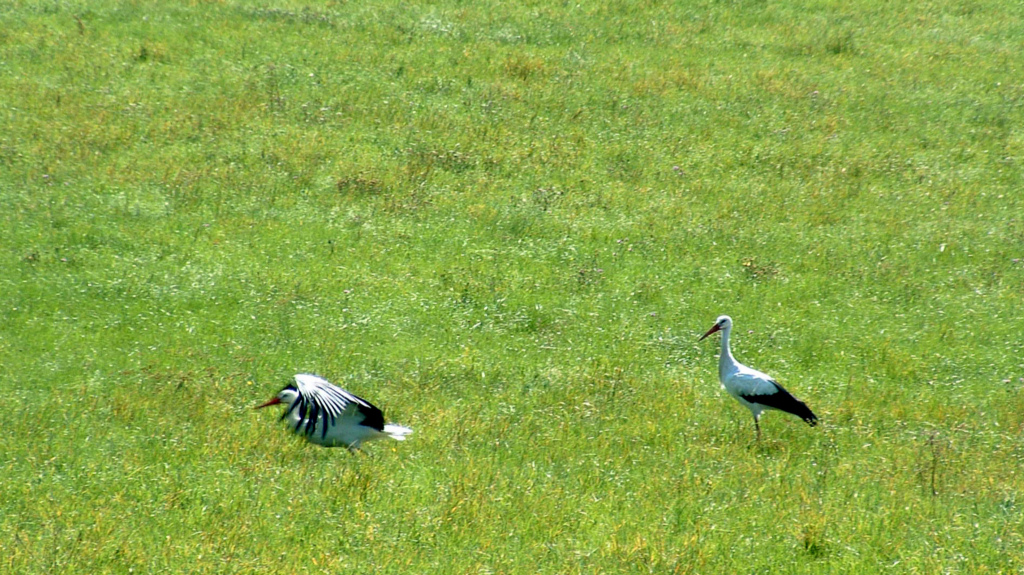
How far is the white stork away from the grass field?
0.21m

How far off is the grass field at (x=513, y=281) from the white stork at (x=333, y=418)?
21 cm

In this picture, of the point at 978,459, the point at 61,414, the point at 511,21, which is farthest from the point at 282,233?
the point at 511,21

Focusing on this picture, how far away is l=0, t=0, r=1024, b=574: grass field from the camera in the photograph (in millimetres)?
8555

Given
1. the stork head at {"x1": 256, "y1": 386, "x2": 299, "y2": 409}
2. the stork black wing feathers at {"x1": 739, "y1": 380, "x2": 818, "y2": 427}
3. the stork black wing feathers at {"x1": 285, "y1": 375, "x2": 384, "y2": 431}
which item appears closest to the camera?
the stork black wing feathers at {"x1": 285, "y1": 375, "x2": 384, "y2": 431}

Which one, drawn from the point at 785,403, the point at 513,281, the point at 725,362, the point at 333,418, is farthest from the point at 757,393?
the point at 513,281

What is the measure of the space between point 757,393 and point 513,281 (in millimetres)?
4689

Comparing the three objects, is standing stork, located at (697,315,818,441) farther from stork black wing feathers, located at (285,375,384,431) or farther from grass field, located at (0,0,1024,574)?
stork black wing feathers, located at (285,375,384,431)

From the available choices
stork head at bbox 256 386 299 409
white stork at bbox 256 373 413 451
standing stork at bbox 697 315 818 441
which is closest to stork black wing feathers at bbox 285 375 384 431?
white stork at bbox 256 373 413 451

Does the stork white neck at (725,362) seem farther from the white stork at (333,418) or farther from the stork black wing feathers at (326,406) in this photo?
the stork black wing feathers at (326,406)

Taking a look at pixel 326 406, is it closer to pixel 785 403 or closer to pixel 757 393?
pixel 757 393

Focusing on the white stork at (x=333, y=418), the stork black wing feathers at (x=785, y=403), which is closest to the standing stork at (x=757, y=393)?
the stork black wing feathers at (x=785, y=403)

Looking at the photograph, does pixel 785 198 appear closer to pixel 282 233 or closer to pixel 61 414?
pixel 282 233

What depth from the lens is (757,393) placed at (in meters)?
11.6

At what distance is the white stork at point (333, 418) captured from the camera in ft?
32.9
